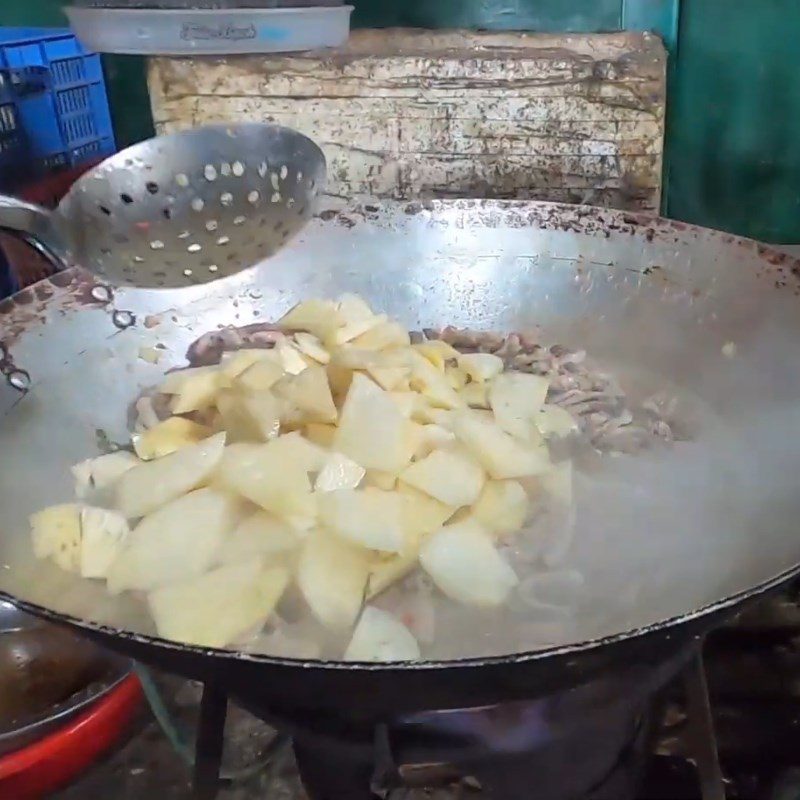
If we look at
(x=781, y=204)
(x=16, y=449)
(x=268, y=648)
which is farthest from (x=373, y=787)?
(x=781, y=204)

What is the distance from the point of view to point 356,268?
107cm

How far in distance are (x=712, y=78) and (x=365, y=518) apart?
39.1 inches

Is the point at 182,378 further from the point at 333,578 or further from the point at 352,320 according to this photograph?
the point at 333,578

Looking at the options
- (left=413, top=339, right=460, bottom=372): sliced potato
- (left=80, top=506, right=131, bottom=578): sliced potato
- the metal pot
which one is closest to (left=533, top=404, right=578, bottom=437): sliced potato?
(left=413, top=339, right=460, bottom=372): sliced potato

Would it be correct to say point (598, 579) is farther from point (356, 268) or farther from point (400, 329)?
point (356, 268)

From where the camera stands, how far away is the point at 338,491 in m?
0.71

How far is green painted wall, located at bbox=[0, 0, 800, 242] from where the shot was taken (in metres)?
1.30

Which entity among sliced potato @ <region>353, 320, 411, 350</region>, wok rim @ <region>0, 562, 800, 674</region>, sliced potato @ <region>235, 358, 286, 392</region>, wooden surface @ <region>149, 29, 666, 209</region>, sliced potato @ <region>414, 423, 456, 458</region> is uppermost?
wooden surface @ <region>149, 29, 666, 209</region>

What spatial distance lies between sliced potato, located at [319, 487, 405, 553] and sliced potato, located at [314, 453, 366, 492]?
0.03 m

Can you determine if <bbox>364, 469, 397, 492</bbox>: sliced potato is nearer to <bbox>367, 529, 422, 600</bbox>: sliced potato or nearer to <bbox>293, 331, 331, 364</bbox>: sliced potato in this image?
<bbox>367, 529, 422, 600</bbox>: sliced potato

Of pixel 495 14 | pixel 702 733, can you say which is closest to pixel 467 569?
pixel 702 733

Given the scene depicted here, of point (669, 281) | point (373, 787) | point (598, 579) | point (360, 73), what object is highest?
point (360, 73)

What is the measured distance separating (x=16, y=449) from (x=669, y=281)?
2.29 feet

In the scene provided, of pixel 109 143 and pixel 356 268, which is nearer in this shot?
pixel 356 268
